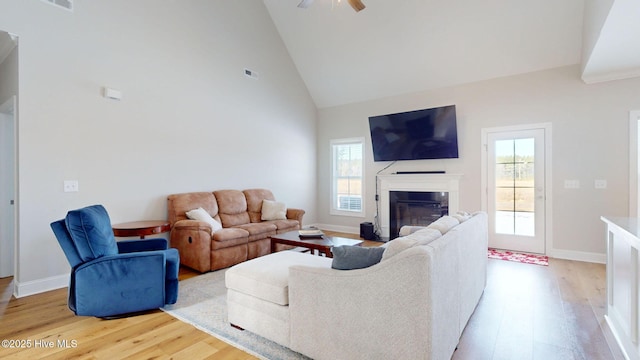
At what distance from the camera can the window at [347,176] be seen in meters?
6.69

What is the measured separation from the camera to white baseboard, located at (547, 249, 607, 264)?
4.36 m

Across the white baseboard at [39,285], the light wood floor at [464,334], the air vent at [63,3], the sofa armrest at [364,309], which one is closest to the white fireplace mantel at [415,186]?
the light wood floor at [464,334]

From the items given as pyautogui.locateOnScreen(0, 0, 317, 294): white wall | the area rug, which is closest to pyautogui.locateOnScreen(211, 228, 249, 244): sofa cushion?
the area rug

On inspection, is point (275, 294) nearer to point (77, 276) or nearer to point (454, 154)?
point (77, 276)

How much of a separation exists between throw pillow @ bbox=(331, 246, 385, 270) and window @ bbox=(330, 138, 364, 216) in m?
4.73

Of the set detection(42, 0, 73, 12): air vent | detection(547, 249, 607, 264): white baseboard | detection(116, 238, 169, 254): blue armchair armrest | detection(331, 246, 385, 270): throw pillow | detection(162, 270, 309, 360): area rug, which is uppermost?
detection(42, 0, 73, 12): air vent

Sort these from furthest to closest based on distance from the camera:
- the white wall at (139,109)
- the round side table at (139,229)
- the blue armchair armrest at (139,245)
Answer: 1. the round side table at (139,229)
2. the white wall at (139,109)
3. the blue armchair armrest at (139,245)

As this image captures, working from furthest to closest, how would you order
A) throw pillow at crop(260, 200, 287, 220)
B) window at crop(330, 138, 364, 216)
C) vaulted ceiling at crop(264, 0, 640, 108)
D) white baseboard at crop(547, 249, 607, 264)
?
window at crop(330, 138, 364, 216) < throw pillow at crop(260, 200, 287, 220) < white baseboard at crop(547, 249, 607, 264) < vaulted ceiling at crop(264, 0, 640, 108)

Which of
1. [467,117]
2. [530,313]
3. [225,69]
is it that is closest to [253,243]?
[225,69]

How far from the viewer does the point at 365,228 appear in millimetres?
5938

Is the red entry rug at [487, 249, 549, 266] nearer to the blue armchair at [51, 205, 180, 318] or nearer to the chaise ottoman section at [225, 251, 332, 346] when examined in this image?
the chaise ottoman section at [225, 251, 332, 346]

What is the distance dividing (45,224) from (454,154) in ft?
19.0

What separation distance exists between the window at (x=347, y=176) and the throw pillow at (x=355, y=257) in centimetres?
473

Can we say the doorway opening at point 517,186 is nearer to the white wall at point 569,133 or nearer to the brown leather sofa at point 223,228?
the white wall at point 569,133
